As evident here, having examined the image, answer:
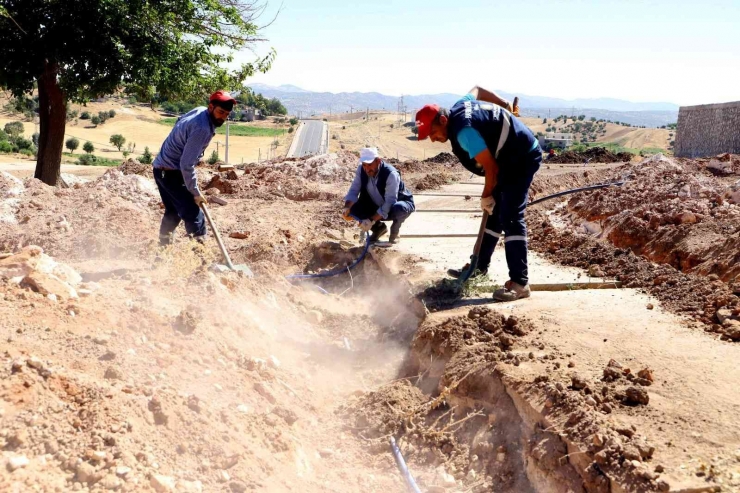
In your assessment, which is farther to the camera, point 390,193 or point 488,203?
point 390,193

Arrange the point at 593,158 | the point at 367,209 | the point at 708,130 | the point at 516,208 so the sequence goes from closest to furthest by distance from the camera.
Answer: the point at 516,208
the point at 367,209
the point at 708,130
the point at 593,158

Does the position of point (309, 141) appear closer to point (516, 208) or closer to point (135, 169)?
point (135, 169)

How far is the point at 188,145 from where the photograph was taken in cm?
521

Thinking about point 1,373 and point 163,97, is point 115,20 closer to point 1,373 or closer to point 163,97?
point 163,97

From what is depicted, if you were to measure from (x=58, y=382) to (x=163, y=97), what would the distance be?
335 inches

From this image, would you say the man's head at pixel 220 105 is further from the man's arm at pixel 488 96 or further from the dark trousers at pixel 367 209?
the man's arm at pixel 488 96

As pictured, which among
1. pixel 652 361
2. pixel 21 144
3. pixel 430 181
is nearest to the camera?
pixel 652 361

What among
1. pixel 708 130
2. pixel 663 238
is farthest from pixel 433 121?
pixel 708 130

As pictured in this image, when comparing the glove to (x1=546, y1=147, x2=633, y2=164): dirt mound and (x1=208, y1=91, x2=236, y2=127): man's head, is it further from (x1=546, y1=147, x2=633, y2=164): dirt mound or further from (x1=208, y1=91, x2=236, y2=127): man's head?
(x1=546, y1=147, x2=633, y2=164): dirt mound

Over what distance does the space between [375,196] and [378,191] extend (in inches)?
2.7

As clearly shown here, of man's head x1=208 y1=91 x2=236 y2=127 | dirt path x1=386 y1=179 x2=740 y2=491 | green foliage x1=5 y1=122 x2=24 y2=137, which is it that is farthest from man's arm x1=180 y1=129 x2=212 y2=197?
green foliage x1=5 y1=122 x2=24 y2=137

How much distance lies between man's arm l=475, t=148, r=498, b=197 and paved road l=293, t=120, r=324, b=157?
158 feet

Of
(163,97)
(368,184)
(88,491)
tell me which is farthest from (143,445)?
(163,97)

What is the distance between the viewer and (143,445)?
276 cm
